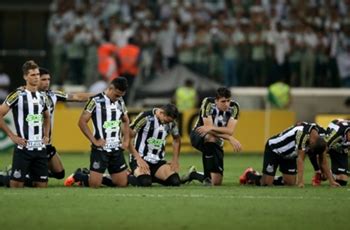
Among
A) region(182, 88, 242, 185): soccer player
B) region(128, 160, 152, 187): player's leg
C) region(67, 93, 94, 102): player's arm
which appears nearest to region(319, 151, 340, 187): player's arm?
region(182, 88, 242, 185): soccer player

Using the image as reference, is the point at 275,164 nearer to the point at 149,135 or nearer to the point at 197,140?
the point at 197,140

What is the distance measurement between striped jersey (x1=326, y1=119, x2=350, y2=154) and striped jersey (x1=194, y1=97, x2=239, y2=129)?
Result: 152 cm

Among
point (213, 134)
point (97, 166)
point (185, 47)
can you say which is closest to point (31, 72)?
point (97, 166)

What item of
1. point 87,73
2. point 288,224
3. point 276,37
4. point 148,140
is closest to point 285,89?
point 276,37

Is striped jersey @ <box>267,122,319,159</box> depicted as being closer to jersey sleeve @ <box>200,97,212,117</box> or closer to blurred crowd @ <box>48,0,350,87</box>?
jersey sleeve @ <box>200,97,212,117</box>

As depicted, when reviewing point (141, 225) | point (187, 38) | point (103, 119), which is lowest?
point (141, 225)

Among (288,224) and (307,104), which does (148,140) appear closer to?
(288,224)

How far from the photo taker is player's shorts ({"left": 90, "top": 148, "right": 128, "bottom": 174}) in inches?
653

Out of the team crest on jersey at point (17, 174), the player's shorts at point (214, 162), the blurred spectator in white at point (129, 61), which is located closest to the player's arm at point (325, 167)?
the player's shorts at point (214, 162)

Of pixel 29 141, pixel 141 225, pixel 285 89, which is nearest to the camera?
pixel 141 225

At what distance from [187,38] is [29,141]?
45.0 ft

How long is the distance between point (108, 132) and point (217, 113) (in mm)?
2152

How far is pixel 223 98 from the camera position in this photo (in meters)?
17.4

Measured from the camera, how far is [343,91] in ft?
98.3
